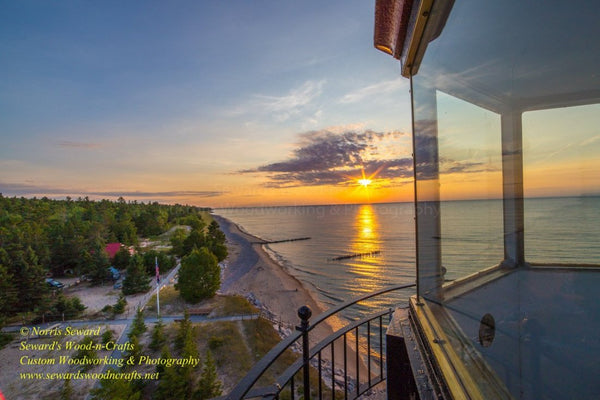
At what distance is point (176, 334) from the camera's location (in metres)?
14.9

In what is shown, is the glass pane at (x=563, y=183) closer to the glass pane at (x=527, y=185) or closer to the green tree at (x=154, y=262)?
the glass pane at (x=527, y=185)

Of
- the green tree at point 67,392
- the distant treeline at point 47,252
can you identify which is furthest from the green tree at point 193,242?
the green tree at point 67,392

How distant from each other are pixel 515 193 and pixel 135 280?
2722 centimetres

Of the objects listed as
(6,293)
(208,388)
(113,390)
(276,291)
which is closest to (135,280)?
(6,293)

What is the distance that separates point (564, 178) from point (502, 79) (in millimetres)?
410

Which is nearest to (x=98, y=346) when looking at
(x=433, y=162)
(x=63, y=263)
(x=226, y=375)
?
(x=226, y=375)

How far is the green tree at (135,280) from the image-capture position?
74.9 ft

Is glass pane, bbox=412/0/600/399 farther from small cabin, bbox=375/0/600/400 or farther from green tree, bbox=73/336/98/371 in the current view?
green tree, bbox=73/336/98/371

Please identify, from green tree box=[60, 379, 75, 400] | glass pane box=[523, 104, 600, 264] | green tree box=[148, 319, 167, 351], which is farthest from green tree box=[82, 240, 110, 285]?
glass pane box=[523, 104, 600, 264]

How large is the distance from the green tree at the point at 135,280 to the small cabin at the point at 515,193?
1041 inches

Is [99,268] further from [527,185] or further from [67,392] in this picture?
[527,185]

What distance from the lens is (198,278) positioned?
20.8 m

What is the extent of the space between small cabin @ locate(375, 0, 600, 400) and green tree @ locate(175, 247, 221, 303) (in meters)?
21.4

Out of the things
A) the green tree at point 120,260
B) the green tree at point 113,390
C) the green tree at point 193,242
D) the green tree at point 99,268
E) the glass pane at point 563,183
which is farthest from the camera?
the green tree at point 193,242
